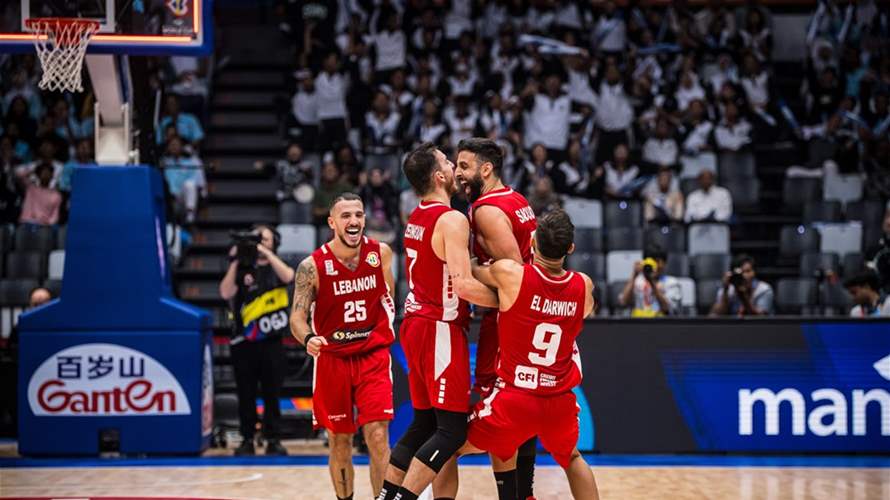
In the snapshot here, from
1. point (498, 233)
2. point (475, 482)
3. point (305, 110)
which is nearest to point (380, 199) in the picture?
point (305, 110)

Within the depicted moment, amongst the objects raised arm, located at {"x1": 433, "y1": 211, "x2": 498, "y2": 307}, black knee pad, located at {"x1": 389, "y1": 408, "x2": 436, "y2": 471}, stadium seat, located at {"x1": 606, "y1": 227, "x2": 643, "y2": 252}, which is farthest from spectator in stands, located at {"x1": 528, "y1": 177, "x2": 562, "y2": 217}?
raised arm, located at {"x1": 433, "y1": 211, "x2": 498, "y2": 307}

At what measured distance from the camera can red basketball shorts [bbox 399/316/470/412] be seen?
6.20m

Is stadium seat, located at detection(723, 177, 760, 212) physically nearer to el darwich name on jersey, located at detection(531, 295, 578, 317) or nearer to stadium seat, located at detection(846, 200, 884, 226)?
stadium seat, located at detection(846, 200, 884, 226)

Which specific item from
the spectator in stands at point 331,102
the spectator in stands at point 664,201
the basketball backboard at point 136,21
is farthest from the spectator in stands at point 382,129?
the basketball backboard at point 136,21

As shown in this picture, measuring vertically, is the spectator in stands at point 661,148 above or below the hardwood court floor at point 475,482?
above

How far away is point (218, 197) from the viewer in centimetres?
1620

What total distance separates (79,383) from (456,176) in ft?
16.9

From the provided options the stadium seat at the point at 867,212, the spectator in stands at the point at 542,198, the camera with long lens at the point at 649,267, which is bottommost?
the camera with long lens at the point at 649,267

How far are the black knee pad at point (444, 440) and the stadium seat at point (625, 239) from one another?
27.2 ft

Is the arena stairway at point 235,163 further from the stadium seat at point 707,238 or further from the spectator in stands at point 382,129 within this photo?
the stadium seat at point 707,238

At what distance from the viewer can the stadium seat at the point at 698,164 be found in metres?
15.7

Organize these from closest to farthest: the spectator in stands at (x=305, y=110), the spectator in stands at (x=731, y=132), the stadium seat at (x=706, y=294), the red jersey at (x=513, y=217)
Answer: the red jersey at (x=513, y=217) < the stadium seat at (x=706, y=294) < the spectator in stands at (x=731, y=132) < the spectator in stands at (x=305, y=110)

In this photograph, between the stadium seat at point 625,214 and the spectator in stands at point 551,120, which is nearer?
the stadium seat at point 625,214

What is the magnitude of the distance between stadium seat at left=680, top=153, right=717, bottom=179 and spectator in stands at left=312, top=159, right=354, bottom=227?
4595 millimetres
